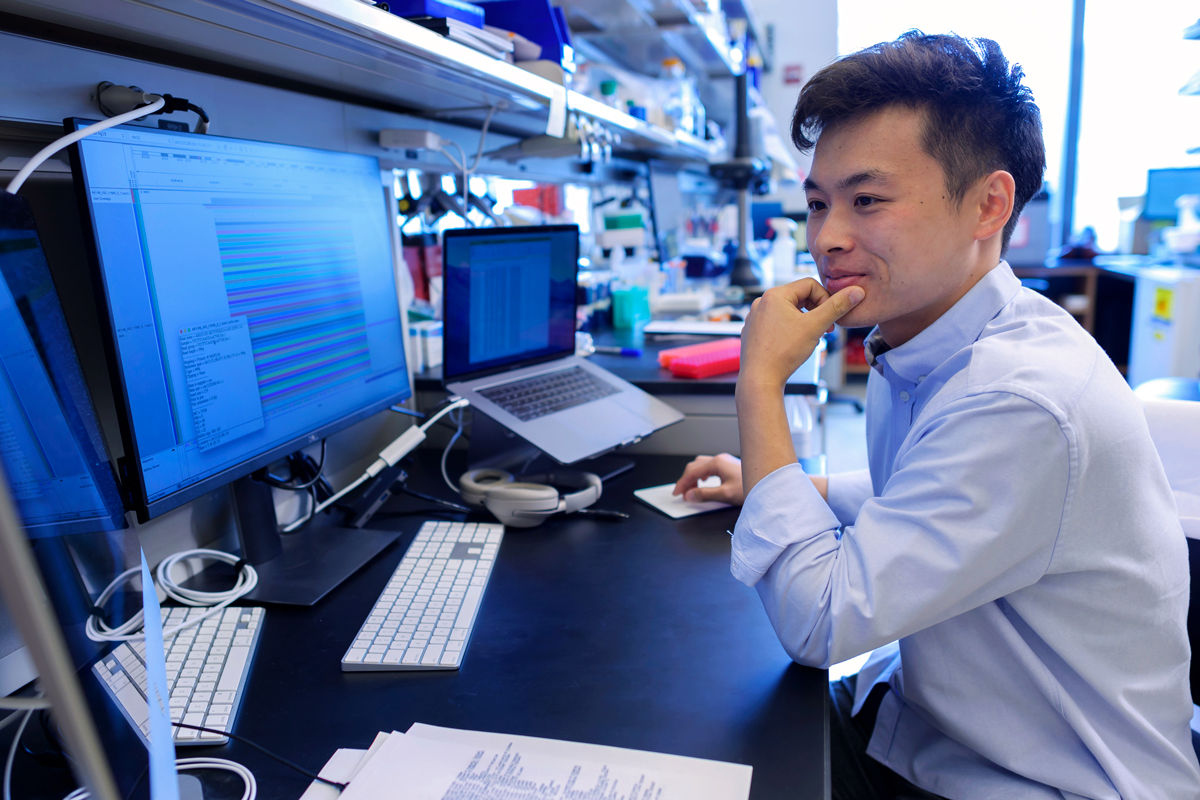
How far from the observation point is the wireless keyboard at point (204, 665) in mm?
521

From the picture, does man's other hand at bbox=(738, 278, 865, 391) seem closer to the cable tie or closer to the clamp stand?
the cable tie

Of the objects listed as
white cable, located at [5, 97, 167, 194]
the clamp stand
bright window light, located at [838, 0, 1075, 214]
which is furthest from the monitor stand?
bright window light, located at [838, 0, 1075, 214]

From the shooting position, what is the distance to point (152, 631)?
0.49 metres

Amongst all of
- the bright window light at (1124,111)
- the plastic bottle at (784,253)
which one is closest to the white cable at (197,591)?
the plastic bottle at (784,253)

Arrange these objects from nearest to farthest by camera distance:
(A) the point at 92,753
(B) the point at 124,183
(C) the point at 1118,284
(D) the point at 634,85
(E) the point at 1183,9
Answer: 1. (A) the point at 92,753
2. (B) the point at 124,183
3. (D) the point at 634,85
4. (E) the point at 1183,9
5. (C) the point at 1118,284

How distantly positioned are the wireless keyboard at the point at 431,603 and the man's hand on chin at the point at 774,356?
1.11ft

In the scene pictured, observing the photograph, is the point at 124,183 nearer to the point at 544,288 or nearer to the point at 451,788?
the point at 451,788

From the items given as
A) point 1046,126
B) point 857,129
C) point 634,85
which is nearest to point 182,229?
point 857,129

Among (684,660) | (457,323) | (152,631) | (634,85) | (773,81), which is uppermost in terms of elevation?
(773,81)

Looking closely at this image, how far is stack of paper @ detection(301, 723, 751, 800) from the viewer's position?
1.93ft

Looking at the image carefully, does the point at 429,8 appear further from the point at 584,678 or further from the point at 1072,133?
the point at 1072,133

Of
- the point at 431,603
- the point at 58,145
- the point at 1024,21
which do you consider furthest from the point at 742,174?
the point at 1024,21

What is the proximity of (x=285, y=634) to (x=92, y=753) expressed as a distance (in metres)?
0.56

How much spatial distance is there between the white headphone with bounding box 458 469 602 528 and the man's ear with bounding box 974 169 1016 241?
24.8 inches
